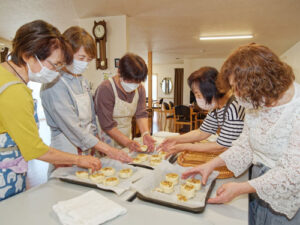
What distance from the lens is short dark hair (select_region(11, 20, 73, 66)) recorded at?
0.95 m

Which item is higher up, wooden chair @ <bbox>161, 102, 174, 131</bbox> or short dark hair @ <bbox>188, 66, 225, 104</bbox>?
short dark hair @ <bbox>188, 66, 225, 104</bbox>

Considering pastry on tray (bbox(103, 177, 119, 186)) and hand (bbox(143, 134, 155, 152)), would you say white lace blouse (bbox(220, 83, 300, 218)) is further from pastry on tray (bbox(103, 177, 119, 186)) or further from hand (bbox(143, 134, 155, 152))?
hand (bbox(143, 134, 155, 152))

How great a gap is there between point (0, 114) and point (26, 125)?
103 mm

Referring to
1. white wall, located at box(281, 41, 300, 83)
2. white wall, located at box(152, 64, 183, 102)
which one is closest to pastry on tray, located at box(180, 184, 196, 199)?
white wall, located at box(281, 41, 300, 83)

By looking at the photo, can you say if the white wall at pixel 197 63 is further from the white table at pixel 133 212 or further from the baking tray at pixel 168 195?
the white table at pixel 133 212

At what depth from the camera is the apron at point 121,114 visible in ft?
5.82

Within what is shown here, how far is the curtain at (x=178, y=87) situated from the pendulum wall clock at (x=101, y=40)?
24.4 feet

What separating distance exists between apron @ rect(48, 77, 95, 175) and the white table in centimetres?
41

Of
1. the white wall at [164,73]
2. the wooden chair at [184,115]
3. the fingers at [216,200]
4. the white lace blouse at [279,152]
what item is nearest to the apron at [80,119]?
the fingers at [216,200]

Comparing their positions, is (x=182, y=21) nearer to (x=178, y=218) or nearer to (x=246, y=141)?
(x=246, y=141)

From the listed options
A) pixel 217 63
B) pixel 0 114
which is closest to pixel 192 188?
pixel 0 114

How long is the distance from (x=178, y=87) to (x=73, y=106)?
9.80m

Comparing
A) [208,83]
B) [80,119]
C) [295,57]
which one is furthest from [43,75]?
[295,57]

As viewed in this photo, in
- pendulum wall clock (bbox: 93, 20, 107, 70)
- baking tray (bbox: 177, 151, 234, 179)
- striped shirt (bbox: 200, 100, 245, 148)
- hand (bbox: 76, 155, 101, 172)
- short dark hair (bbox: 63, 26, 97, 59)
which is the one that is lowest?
baking tray (bbox: 177, 151, 234, 179)
